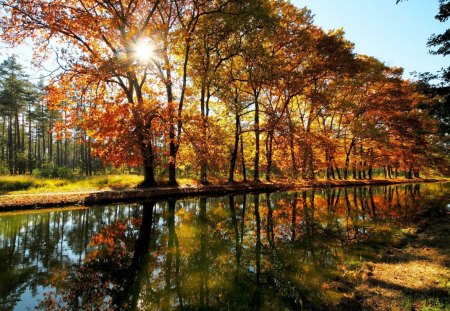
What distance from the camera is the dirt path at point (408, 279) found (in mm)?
4977

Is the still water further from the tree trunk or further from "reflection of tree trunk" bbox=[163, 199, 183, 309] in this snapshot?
the tree trunk

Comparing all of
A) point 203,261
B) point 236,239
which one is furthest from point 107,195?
point 203,261

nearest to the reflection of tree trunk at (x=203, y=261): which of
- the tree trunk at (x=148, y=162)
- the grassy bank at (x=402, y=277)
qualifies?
the grassy bank at (x=402, y=277)

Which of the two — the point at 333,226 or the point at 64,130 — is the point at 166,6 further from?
the point at 333,226

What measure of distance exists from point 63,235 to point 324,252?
9203mm

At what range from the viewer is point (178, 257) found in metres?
8.05

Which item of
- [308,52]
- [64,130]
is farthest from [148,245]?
[308,52]

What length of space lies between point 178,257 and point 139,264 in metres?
1.14

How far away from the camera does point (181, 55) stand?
78.6 ft

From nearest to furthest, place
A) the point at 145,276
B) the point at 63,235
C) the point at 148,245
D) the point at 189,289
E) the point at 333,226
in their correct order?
the point at 189,289 < the point at 145,276 < the point at 148,245 < the point at 63,235 < the point at 333,226

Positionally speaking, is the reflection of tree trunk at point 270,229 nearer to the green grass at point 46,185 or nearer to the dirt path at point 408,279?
the dirt path at point 408,279

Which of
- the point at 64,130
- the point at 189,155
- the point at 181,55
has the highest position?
the point at 181,55

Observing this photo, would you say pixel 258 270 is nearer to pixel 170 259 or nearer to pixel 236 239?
pixel 170 259

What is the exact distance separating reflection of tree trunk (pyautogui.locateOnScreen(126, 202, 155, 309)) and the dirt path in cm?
421
